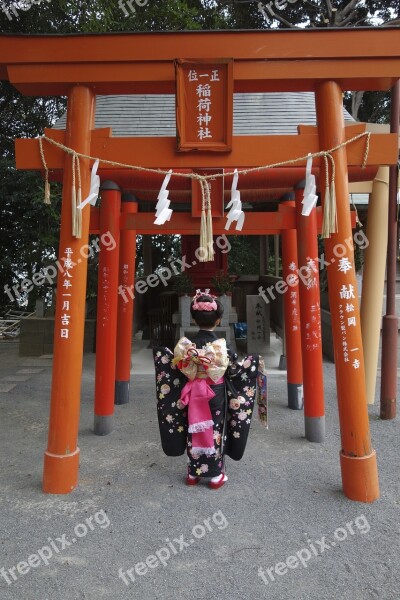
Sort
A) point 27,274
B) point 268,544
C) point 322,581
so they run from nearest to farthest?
point 322,581 < point 268,544 < point 27,274

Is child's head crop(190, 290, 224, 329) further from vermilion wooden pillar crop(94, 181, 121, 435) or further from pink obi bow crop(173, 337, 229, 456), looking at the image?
vermilion wooden pillar crop(94, 181, 121, 435)

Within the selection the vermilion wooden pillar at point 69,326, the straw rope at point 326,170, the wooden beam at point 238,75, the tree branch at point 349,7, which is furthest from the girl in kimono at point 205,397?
the tree branch at point 349,7

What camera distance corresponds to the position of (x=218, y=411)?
3.29 m

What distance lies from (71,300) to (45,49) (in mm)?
1837

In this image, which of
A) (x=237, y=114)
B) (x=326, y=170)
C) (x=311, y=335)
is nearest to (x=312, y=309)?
(x=311, y=335)

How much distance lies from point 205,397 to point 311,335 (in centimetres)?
150

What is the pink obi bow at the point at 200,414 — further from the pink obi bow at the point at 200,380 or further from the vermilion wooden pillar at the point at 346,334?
the vermilion wooden pillar at the point at 346,334

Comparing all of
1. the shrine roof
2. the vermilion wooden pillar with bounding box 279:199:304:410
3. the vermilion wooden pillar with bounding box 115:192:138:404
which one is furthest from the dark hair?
the shrine roof

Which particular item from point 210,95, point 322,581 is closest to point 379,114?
point 210,95

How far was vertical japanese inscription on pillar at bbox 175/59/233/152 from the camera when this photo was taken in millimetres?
3248

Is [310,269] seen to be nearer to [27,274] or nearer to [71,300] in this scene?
[71,300]

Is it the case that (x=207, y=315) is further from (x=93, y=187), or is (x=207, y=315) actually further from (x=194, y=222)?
(x=194, y=222)

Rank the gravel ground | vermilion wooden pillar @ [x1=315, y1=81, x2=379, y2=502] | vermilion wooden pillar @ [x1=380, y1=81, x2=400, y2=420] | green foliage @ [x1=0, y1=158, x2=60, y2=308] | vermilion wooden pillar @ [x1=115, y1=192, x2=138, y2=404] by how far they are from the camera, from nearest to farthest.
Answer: the gravel ground, vermilion wooden pillar @ [x1=315, y1=81, x2=379, y2=502], vermilion wooden pillar @ [x1=380, y1=81, x2=400, y2=420], vermilion wooden pillar @ [x1=115, y1=192, x2=138, y2=404], green foliage @ [x1=0, y1=158, x2=60, y2=308]

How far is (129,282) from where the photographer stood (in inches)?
234
